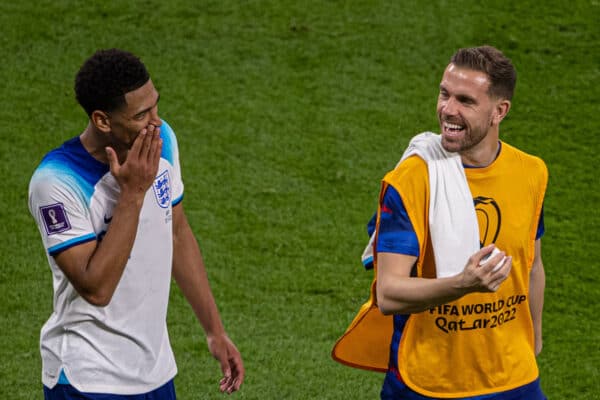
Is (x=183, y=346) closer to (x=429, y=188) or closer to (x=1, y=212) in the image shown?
(x=1, y=212)

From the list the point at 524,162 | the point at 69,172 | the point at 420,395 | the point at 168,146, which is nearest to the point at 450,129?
the point at 524,162

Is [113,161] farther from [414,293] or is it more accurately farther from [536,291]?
[536,291]

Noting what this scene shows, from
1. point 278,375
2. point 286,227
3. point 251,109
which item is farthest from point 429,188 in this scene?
point 251,109

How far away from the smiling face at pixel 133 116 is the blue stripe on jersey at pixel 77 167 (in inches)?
4.0

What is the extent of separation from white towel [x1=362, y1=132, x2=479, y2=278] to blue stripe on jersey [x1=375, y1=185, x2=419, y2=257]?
0.09m

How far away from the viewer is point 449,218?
3266 millimetres

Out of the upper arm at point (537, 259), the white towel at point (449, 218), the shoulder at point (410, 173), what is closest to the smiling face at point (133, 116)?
the shoulder at point (410, 173)

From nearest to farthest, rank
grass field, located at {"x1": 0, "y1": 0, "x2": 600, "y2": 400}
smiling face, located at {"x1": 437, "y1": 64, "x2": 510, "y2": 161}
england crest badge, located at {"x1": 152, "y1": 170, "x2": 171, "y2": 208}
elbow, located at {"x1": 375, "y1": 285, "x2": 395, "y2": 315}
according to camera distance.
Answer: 1. elbow, located at {"x1": 375, "y1": 285, "x2": 395, "y2": 315}
2. smiling face, located at {"x1": 437, "y1": 64, "x2": 510, "y2": 161}
3. england crest badge, located at {"x1": 152, "y1": 170, "x2": 171, "y2": 208}
4. grass field, located at {"x1": 0, "y1": 0, "x2": 600, "y2": 400}

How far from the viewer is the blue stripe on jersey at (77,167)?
10.7 ft

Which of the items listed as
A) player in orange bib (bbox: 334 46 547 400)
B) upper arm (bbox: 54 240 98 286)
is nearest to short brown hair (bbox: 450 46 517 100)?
player in orange bib (bbox: 334 46 547 400)

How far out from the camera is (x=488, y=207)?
3344 mm

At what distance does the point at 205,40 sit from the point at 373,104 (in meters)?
1.89

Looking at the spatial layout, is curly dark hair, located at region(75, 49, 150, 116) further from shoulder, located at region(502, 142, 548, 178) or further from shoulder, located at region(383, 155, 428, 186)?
shoulder, located at region(502, 142, 548, 178)

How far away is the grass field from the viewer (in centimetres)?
620
